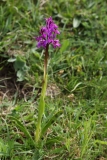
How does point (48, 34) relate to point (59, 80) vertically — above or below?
above

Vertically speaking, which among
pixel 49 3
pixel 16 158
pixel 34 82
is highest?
pixel 49 3

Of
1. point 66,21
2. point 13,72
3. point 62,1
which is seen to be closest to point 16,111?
point 13,72

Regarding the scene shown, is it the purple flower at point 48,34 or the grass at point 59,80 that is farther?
the grass at point 59,80

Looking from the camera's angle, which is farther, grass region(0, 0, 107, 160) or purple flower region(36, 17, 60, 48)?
grass region(0, 0, 107, 160)

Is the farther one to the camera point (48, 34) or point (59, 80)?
point (59, 80)

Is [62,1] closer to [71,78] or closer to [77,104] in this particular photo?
[71,78]

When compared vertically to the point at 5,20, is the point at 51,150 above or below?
below

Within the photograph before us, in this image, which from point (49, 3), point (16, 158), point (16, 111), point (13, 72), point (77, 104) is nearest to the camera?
point (16, 158)

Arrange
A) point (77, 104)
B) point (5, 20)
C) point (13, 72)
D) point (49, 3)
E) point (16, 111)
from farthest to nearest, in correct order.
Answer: point (49, 3)
point (5, 20)
point (13, 72)
point (77, 104)
point (16, 111)
